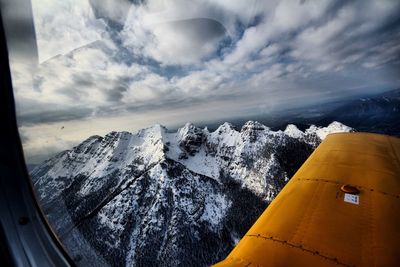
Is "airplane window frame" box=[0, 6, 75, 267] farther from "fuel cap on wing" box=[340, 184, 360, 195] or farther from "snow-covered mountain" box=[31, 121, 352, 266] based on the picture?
"snow-covered mountain" box=[31, 121, 352, 266]

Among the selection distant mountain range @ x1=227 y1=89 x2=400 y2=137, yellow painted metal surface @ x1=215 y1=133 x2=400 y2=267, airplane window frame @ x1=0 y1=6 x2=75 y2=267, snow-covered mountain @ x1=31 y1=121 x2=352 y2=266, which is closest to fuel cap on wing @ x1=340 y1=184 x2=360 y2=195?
yellow painted metal surface @ x1=215 y1=133 x2=400 y2=267

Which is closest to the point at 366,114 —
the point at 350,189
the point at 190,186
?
the point at 350,189

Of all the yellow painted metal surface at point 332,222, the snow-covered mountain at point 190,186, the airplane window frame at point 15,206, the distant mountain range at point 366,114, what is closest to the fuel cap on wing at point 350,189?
the yellow painted metal surface at point 332,222

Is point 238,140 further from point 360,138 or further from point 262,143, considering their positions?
point 360,138

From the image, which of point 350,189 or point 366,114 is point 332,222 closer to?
point 350,189

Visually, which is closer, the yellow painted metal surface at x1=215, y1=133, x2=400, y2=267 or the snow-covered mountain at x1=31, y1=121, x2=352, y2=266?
the yellow painted metal surface at x1=215, y1=133, x2=400, y2=267

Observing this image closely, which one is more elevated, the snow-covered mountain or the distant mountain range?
the distant mountain range

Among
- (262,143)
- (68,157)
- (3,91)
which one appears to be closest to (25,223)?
(3,91)
